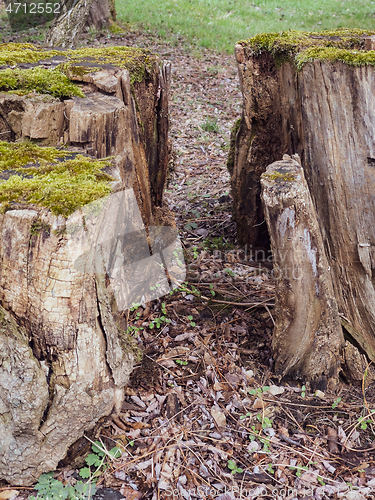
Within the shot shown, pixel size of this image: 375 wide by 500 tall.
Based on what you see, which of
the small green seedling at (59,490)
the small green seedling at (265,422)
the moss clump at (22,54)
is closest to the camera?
the small green seedling at (59,490)

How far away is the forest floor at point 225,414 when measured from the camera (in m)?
2.23

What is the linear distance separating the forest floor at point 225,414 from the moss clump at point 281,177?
54.3 inches

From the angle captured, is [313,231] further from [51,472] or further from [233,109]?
[233,109]

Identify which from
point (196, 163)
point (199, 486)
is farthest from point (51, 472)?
point (196, 163)

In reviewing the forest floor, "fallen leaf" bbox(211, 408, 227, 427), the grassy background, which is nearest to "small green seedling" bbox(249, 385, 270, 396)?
the forest floor

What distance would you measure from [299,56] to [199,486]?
3182mm

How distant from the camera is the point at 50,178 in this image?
2.09 m

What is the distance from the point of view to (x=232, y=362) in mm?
3000

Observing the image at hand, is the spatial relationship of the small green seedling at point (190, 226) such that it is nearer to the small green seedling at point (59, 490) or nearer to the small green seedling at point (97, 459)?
the small green seedling at point (97, 459)

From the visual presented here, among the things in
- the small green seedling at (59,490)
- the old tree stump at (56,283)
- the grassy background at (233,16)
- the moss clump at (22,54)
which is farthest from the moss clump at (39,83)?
the grassy background at (233,16)

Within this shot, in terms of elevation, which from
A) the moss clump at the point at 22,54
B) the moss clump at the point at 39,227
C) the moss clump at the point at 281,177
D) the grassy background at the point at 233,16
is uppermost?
the grassy background at the point at 233,16

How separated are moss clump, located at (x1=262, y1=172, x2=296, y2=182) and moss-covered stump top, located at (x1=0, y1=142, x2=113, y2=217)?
1.03 metres

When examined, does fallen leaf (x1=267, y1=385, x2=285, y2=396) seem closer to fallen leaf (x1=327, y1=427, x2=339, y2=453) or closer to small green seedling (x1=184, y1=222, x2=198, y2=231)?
fallen leaf (x1=327, y1=427, x2=339, y2=453)

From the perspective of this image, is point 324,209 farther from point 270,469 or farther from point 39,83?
point 39,83
